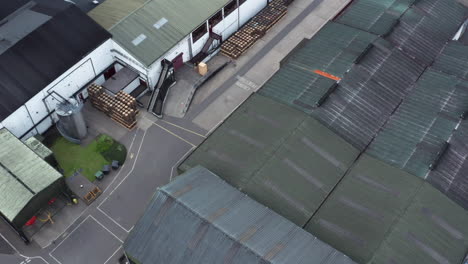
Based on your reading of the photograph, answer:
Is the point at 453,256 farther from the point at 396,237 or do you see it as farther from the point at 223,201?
the point at 223,201

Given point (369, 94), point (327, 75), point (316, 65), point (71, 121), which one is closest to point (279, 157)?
point (327, 75)

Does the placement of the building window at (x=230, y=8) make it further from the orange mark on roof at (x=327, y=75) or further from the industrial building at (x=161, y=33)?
the orange mark on roof at (x=327, y=75)

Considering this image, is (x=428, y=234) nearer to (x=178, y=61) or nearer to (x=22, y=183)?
(x=178, y=61)

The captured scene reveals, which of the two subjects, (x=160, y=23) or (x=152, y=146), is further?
(x=160, y=23)

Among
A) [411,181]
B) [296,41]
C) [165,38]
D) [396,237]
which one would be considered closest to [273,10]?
[296,41]

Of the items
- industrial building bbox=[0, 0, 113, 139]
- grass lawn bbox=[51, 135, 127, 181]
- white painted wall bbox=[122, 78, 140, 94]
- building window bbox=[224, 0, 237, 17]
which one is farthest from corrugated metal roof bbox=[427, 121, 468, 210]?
industrial building bbox=[0, 0, 113, 139]

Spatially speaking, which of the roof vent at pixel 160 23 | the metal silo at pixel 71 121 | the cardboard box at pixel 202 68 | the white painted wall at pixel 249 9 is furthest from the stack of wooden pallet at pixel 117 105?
the white painted wall at pixel 249 9
